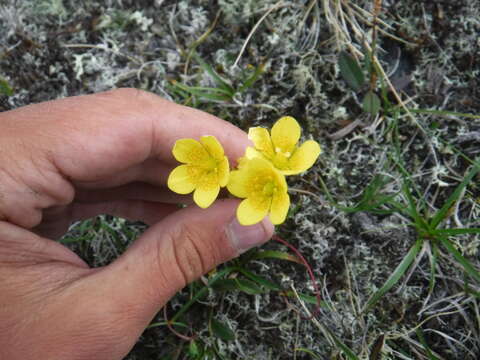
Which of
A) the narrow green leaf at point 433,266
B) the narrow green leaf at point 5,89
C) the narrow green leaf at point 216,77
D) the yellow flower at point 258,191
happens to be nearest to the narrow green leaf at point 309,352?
the narrow green leaf at point 433,266

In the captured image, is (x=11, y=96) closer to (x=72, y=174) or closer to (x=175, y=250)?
(x=72, y=174)

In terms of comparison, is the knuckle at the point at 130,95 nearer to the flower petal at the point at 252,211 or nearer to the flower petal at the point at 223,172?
the flower petal at the point at 223,172

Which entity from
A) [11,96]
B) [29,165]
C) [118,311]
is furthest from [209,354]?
[11,96]

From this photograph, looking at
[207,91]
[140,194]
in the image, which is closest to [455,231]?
[207,91]

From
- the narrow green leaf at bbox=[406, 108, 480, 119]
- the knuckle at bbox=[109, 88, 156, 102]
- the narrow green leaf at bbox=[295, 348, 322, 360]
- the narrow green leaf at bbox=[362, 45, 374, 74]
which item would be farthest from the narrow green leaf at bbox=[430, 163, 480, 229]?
the knuckle at bbox=[109, 88, 156, 102]

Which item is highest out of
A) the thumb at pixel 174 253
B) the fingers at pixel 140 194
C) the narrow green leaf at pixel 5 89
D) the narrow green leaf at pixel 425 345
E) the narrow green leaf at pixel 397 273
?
the narrow green leaf at pixel 5 89

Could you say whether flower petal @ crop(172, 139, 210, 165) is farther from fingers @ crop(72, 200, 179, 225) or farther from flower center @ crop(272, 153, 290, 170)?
fingers @ crop(72, 200, 179, 225)
